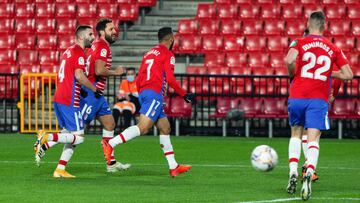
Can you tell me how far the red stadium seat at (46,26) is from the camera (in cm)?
2914

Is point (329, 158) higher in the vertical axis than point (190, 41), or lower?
lower

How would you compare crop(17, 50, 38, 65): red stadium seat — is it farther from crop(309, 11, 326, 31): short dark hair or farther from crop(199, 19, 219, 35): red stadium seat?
crop(309, 11, 326, 31): short dark hair

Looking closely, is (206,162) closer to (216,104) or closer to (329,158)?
(329,158)

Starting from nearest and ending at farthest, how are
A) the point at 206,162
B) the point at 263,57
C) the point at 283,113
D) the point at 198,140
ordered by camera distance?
1. the point at 206,162
2. the point at 198,140
3. the point at 283,113
4. the point at 263,57

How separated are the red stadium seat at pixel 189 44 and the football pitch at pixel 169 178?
5608 millimetres

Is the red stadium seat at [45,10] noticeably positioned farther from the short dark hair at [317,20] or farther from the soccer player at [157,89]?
the short dark hair at [317,20]

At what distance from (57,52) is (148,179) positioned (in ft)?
46.1

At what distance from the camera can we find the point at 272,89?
82.9ft

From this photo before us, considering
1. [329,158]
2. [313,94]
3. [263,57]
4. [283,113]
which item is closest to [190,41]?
[263,57]

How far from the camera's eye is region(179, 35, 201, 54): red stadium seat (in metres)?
27.3

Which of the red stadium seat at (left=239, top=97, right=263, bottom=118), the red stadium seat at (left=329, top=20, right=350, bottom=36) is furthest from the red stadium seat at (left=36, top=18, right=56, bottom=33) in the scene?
the red stadium seat at (left=329, top=20, right=350, bottom=36)

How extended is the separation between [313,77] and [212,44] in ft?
50.0

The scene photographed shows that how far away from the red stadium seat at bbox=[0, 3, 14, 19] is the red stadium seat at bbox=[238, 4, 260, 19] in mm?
6536

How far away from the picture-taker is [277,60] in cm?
2645
